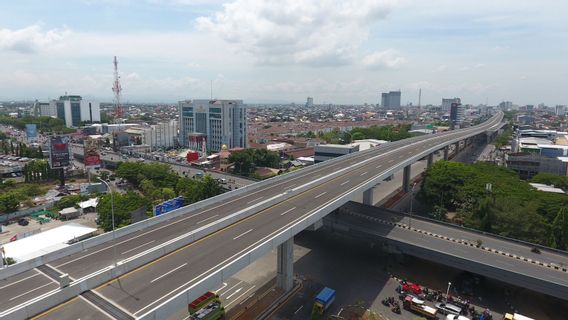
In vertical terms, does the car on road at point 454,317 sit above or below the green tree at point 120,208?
below

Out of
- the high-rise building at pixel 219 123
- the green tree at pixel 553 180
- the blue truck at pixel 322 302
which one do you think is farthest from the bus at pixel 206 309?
the high-rise building at pixel 219 123

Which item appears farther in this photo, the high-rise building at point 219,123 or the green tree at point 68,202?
the high-rise building at point 219,123

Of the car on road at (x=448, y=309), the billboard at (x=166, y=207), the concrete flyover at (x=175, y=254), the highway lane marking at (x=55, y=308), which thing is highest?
the concrete flyover at (x=175, y=254)

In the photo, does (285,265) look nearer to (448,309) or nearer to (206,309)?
(206,309)

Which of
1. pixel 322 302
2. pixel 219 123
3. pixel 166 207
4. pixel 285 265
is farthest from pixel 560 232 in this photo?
pixel 219 123

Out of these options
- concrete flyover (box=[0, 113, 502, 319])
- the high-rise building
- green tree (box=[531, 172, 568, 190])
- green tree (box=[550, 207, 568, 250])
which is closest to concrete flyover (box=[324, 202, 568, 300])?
green tree (box=[550, 207, 568, 250])

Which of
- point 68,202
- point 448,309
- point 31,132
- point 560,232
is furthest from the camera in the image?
point 31,132

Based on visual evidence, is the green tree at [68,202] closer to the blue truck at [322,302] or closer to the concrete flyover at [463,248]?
the concrete flyover at [463,248]
